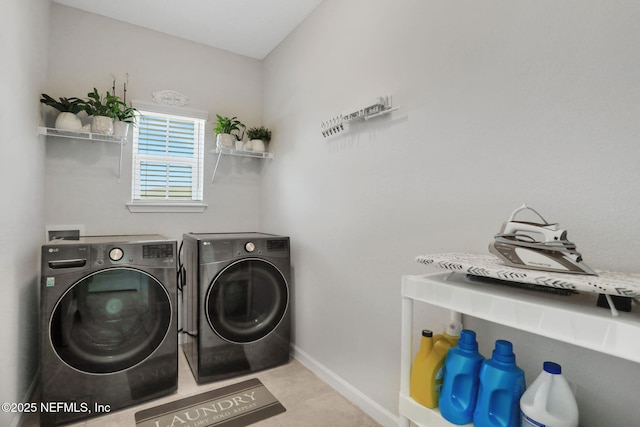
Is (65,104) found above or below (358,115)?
above

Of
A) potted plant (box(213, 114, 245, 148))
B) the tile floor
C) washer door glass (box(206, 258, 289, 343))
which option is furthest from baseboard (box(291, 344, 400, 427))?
potted plant (box(213, 114, 245, 148))

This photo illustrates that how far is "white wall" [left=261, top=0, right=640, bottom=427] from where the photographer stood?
0.99m

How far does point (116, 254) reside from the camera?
6.21 feet

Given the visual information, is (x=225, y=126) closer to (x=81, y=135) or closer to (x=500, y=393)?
(x=81, y=135)

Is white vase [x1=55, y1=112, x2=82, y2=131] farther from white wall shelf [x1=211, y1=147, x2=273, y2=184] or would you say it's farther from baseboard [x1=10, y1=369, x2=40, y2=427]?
baseboard [x1=10, y1=369, x2=40, y2=427]

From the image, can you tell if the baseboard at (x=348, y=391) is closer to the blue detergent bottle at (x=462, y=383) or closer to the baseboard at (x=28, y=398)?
the blue detergent bottle at (x=462, y=383)

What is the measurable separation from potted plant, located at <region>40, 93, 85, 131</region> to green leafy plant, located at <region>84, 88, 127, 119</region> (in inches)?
2.0

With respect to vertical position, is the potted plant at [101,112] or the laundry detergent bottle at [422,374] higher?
the potted plant at [101,112]

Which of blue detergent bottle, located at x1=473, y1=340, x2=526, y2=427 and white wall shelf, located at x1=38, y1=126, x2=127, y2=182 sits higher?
white wall shelf, located at x1=38, y1=126, x2=127, y2=182

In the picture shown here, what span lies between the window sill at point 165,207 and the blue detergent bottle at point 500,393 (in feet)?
8.48

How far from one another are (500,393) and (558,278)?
44cm

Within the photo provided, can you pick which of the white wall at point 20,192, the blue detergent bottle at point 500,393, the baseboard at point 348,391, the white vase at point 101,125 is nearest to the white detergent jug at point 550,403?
the blue detergent bottle at point 500,393

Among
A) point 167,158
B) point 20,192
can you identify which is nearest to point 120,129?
point 167,158

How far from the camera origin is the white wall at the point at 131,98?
7.93ft
